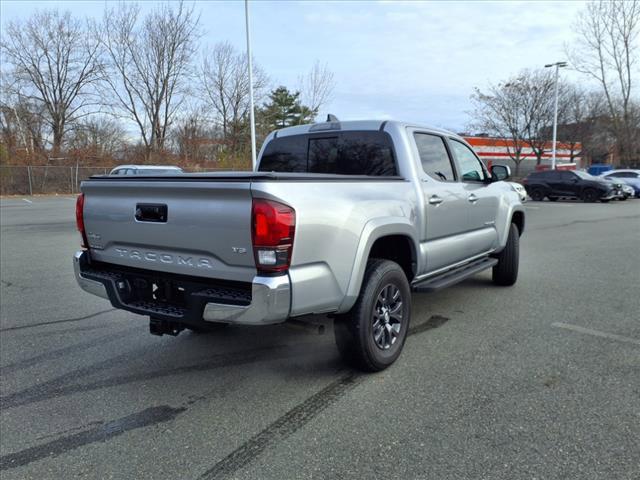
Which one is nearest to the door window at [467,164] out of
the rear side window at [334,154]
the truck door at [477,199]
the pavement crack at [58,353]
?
the truck door at [477,199]

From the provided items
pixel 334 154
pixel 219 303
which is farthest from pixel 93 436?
pixel 334 154

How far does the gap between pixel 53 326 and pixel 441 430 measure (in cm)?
393

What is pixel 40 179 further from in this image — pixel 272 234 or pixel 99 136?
pixel 272 234

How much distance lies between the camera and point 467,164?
5348mm

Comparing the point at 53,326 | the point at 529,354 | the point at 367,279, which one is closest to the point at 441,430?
the point at 367,279

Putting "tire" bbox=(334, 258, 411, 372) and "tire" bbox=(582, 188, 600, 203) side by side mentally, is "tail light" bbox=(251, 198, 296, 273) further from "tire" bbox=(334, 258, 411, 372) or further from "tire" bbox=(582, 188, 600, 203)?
"tire" bbox=(582, 188, 600, 203)

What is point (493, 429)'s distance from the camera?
289 centimetres

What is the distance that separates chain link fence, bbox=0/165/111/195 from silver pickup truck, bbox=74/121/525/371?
28.9 m

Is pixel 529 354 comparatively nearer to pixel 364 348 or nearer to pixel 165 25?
pixel 364 348

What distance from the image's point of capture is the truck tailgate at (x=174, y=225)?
9.52 feet

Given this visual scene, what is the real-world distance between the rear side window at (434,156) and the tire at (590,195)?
68.8ft

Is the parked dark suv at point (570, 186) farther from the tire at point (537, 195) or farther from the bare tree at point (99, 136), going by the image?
the bare tree at point (99, 136)

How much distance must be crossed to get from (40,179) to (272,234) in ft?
Result: 109

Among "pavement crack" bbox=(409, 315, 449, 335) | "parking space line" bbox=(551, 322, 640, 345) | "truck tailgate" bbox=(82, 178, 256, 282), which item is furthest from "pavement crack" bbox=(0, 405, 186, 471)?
"parking space line" bbox=(551, 322, 640, 345)
